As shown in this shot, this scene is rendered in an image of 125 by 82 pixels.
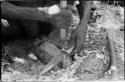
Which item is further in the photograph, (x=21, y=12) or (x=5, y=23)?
(x=5, y=23)

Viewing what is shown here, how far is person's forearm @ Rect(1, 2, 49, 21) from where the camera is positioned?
1.14m

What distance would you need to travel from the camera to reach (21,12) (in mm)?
1154

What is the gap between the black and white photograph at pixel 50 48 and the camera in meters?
1.15

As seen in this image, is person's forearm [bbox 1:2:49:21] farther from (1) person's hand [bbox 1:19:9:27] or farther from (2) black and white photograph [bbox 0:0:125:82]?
(1) person's hand [bbox 1:19:9:27]

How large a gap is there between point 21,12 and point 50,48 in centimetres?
22

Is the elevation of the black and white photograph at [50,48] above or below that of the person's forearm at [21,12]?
below

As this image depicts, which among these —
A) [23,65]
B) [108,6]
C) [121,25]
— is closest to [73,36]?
[23,65]

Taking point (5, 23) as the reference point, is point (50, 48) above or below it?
below

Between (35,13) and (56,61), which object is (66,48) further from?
(35,13)

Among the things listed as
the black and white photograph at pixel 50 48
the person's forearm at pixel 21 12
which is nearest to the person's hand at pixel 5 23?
the black and white photograph at pixel 50 48

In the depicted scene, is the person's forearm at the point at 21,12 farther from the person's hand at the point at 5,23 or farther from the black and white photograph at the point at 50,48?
the person's hand at the point at 5,23

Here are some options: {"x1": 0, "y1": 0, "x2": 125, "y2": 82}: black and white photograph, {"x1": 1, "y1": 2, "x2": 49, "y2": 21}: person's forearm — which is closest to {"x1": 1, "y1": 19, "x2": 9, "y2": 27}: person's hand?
{"x1": 0, "y1": 0, "x2": 125, "y2": 82}: black and white photograph

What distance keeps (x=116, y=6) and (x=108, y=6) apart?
0.24 feet

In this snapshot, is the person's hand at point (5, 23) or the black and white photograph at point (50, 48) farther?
the person's hand at point (5, 23)
